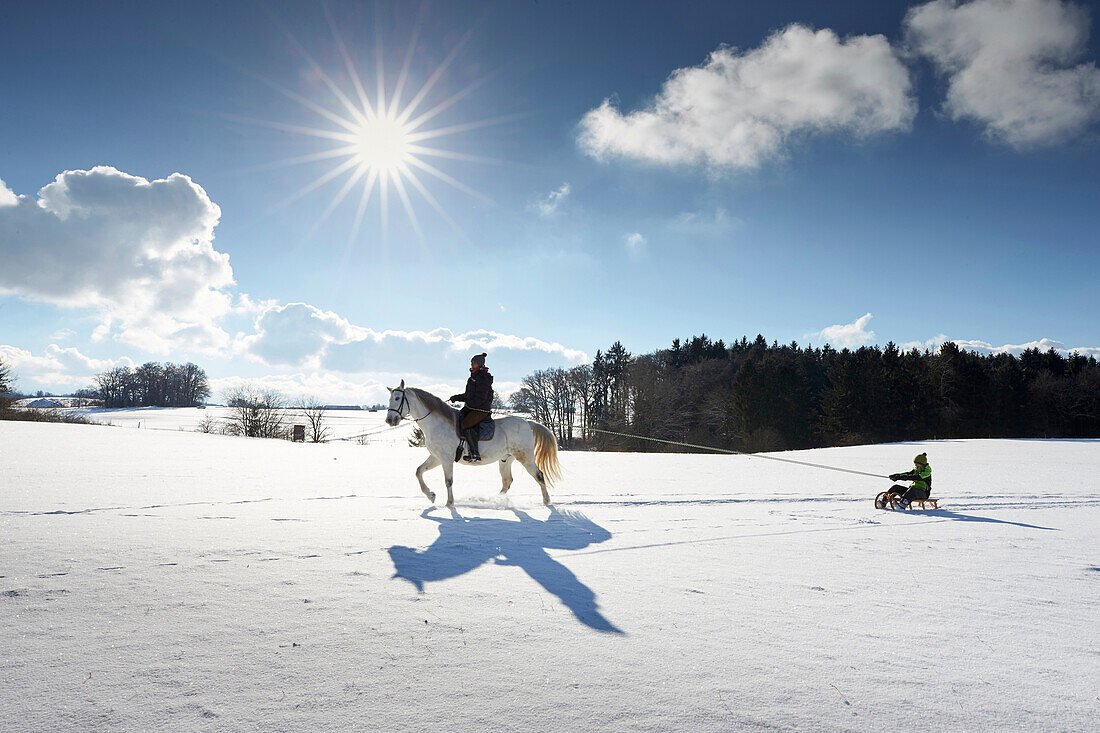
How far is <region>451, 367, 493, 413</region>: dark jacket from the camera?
8422mm

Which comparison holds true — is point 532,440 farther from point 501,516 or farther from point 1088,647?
point 1088,647

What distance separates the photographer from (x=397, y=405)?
27.2ft

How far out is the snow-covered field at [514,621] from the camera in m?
2.09

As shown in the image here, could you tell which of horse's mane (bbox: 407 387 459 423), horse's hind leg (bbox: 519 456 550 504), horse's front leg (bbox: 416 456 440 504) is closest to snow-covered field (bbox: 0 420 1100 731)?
horse's front leg (bbox: 416 456 440 504)

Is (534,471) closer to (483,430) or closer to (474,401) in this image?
(483,430)

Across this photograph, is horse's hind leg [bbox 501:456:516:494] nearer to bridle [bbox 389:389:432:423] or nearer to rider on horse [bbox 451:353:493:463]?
rider on horse [bbox 451:353:493:463]

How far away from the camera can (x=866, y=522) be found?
7.63 m

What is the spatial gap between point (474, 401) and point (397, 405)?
127 cm

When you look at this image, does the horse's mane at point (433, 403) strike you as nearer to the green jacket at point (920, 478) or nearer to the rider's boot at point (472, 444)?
the rider's boot at point (472, 444)

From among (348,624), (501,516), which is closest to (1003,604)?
(348,624)

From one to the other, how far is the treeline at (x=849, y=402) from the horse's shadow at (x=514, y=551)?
121ft

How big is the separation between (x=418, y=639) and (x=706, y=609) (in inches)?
74.8

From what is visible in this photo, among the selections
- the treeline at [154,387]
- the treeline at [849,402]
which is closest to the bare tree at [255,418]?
the treeline at [849,402]

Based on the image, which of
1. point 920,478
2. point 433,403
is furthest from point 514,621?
point 920,478
